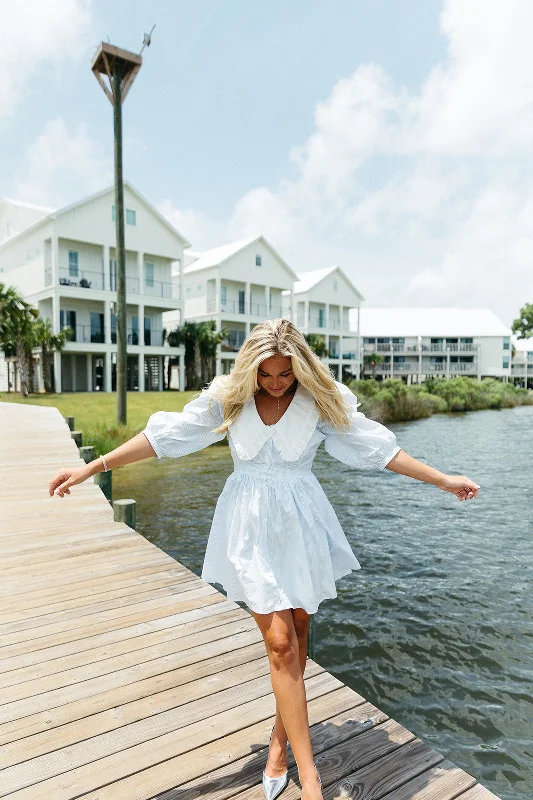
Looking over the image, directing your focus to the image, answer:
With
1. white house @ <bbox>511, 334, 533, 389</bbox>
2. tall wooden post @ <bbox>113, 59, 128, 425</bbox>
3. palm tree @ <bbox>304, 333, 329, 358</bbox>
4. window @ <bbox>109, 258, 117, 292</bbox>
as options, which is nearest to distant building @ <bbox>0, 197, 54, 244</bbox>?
window @ <bbox>109, 258, 117, 292</bbox>

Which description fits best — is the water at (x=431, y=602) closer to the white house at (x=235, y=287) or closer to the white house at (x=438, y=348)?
the white house at (x=235, y=287)

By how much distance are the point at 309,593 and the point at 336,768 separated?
93cm

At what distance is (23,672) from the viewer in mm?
3412

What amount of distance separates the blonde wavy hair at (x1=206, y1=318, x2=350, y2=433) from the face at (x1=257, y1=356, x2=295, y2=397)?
0.03m

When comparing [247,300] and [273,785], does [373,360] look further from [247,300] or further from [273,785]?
[273,785]

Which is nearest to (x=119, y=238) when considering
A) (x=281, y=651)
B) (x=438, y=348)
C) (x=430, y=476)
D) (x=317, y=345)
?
(x=430, y=476)

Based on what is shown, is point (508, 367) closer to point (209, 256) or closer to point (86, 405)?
point (209, 256)

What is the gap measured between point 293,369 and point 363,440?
48 centimetres

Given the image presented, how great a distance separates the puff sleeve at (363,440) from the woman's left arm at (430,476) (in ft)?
0.15

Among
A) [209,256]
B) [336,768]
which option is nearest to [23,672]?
[336,768]

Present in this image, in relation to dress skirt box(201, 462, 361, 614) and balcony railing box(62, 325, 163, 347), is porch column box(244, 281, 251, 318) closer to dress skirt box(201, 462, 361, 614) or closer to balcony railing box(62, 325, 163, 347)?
balcony railing box(62, 325, 163, 347)

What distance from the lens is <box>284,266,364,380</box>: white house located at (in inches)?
1822

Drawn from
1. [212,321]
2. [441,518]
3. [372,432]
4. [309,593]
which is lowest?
[441,518]

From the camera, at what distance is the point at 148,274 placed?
3475cm
